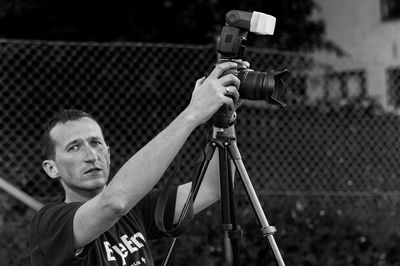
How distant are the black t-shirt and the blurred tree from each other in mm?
4939

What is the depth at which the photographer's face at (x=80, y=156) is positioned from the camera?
257cm

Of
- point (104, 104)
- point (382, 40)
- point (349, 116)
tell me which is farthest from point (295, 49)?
point (382, 40)

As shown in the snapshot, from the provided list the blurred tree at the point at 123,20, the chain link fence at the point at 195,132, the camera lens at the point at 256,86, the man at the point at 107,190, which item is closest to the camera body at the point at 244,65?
the camera lens at the point at 256,86

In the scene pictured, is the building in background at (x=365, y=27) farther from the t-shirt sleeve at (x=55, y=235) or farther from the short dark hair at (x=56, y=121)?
the t-shirt sleeve at (x=55, y=235)

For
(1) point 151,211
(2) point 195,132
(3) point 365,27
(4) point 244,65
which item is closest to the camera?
(4) point 244,65

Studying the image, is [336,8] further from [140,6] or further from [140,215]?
[140,215]

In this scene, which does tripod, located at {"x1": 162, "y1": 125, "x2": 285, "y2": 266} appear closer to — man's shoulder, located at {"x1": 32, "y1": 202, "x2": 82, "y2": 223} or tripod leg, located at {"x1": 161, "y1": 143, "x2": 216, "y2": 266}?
tripod leg, located at {"x1": 161, "y1": 143, "x2": 216, "y2": 266}

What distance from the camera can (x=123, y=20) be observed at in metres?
7.77

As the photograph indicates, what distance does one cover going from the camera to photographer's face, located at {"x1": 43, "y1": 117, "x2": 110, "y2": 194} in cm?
257

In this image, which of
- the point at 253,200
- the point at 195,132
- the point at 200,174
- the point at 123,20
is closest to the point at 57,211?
the point at 200,174

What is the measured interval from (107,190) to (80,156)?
419 mm

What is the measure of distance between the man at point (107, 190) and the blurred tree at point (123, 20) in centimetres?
487

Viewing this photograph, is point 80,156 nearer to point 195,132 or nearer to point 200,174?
point 200,174

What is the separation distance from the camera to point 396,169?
19.3ft
